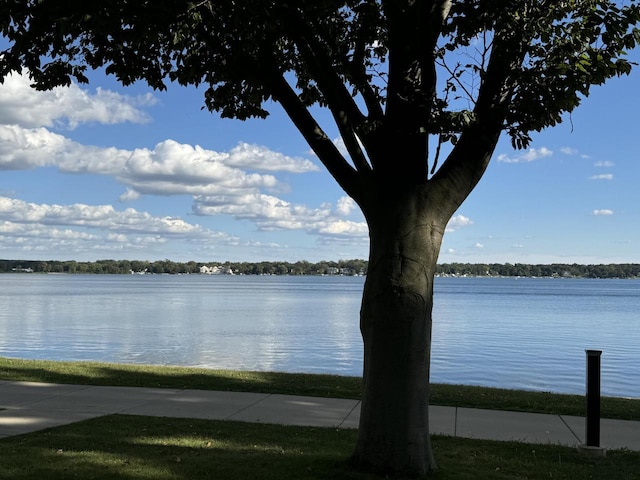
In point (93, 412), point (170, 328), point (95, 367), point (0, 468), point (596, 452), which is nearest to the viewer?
point (0, 468)

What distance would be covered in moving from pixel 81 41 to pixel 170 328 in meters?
29.0

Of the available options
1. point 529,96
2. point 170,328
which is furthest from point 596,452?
point 170,328

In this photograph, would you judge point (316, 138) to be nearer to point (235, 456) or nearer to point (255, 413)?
point (235, 456)

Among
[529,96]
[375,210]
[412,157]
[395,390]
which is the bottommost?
[395,390]

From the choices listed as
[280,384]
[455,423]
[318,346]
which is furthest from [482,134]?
[318,346]

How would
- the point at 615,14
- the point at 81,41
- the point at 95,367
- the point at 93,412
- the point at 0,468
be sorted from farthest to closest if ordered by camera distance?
the point at 95,367 < the point at 93,412 < the point at 81,41 < the point at 0,468 < the point at 615,14

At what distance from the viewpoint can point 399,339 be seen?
5426 millimetres

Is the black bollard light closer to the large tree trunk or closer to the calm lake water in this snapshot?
the large tree trunk

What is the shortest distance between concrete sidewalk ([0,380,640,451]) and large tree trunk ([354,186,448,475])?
2.69 meters

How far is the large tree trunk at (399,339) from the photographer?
5.44 metres

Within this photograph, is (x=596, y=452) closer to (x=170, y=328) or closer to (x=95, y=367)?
(x=95, y=367)

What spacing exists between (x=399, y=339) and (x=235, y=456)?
2.13 meters

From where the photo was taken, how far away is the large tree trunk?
5438 millimetres

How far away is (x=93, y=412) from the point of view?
8914 millimetres
